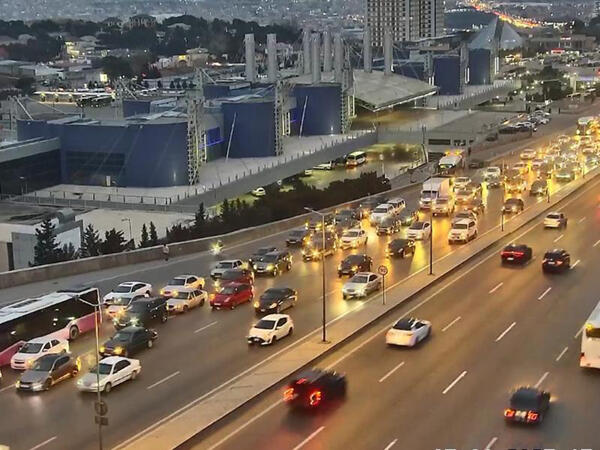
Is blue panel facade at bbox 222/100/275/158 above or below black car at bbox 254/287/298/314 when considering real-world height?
above

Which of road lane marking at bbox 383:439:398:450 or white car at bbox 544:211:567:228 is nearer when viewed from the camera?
road lane marking at bbox 383:439:398:450

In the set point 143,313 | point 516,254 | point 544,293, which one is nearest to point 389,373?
point 143,313

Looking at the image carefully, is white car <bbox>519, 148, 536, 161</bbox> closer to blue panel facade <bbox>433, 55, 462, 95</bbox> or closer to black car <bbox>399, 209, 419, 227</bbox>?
black car <bbox>399, 209, 419, 227</bbox>

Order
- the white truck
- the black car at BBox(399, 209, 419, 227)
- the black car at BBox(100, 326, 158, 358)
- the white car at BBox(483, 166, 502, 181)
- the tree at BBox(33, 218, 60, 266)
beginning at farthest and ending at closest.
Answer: the white car at BBox(483, 166, 502, 181)
the white truck
the black car at BBox(399, 209, 419, 227)
the tree at BBox(33, 218, 60, 266)
the black car at BBox(100, 326, 158, 358)

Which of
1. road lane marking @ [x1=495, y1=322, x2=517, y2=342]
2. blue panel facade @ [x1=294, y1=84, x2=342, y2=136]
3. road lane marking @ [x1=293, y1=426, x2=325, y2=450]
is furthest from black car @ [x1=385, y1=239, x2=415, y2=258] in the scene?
blue panel facade @ [x1=294, y1=84, x2=342, y2=136]

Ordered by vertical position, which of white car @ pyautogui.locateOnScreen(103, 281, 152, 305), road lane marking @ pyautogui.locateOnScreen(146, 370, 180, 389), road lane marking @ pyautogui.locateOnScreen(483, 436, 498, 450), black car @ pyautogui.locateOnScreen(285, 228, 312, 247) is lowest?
black car @ pyautogui.locateOnScreen(285, 228, 312, 247)

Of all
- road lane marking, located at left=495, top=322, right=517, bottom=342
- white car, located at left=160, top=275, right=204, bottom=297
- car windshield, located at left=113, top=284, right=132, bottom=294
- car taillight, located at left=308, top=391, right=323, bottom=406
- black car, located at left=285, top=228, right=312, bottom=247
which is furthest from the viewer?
black car, located at left=285, top=228, right=312, bottom=247

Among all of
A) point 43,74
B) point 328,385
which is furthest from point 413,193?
point 43,74
